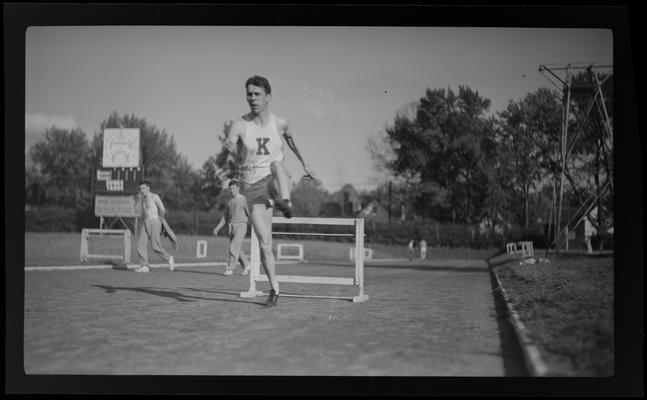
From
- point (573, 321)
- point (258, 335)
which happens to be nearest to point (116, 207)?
point (258, 335)

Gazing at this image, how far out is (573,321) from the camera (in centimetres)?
366

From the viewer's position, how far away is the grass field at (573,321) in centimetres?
297

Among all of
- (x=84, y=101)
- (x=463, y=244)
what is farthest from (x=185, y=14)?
(x=463, y=244)

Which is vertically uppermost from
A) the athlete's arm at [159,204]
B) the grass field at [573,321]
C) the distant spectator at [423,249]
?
the athlete's arm at [159,204]

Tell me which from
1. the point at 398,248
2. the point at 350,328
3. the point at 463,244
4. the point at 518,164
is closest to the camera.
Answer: the point at 350,328

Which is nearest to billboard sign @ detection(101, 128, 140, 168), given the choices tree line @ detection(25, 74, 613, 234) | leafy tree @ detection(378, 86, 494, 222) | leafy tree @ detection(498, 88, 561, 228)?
tree line @ detection(25, 74, 613, 234)

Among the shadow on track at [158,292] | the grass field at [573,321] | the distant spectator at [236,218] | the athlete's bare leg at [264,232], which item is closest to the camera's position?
the grass field at [573,321]

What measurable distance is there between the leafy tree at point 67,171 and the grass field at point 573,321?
242 inches

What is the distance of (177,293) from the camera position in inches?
227

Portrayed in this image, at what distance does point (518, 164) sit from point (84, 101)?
20.8 ft

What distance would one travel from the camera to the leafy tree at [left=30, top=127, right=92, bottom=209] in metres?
8.45

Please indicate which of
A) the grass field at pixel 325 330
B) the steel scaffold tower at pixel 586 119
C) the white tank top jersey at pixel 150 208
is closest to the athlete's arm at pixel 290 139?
the grass field at pixel 325 330

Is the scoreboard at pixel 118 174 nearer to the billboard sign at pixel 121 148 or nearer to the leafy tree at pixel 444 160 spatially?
the billboard sign at pixel 121 148
